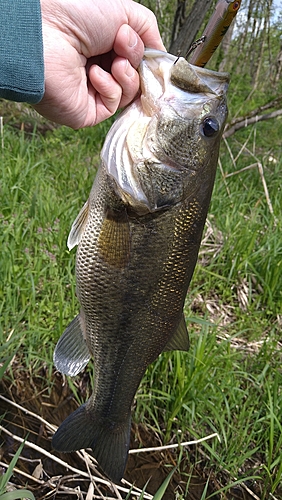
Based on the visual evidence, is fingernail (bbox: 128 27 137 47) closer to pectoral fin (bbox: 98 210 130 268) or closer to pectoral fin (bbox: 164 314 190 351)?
pectoral fin (bbox: 98 210 130 268)

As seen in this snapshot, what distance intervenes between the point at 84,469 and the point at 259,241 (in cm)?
215

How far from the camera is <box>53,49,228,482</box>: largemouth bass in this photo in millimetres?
1438

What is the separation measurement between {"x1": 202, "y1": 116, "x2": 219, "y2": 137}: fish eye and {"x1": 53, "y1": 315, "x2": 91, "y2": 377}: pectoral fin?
2.58ft

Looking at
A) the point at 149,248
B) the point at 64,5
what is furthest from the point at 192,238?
the point at 64,5

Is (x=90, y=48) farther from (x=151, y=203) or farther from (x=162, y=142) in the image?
(x=151, y=203)

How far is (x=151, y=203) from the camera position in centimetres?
145

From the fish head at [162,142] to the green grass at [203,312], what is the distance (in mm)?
1122

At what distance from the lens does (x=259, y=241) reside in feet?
11.7

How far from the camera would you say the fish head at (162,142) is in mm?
1435

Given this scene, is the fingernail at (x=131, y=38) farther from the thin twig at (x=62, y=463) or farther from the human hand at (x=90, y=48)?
the thin twig at (x=62, y=463)

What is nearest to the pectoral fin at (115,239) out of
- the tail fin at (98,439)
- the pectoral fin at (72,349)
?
the pectoral fin at (72,349)

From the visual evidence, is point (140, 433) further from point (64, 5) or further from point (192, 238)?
point (64, 5)

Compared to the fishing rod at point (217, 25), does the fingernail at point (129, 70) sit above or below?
below

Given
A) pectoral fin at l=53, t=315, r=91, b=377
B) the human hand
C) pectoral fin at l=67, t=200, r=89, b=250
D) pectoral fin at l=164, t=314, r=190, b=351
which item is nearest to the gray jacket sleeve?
the human hand
